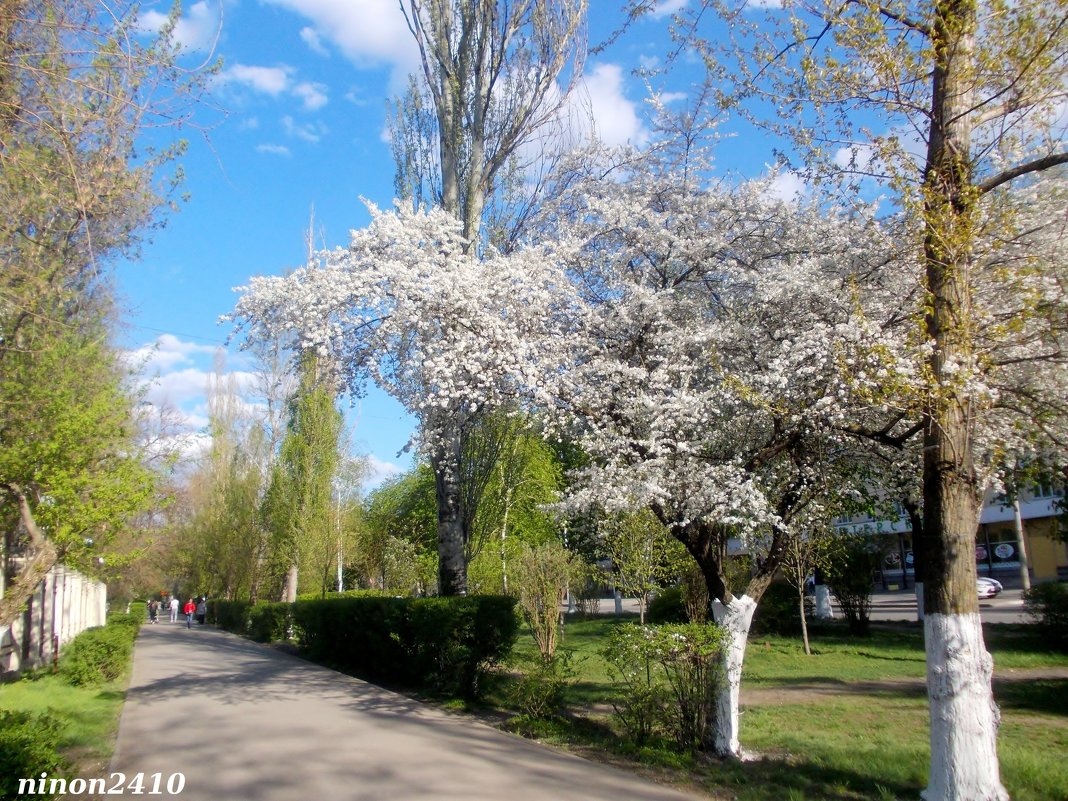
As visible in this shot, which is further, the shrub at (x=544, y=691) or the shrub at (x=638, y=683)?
the shrub at (x=544, y=691)

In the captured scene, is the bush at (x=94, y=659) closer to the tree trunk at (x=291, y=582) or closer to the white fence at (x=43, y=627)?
the white fence at (x=43, y=627)

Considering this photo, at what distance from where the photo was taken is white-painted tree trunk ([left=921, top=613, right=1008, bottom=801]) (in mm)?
5391

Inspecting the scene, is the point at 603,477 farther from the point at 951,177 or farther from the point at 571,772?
the point at 951,177

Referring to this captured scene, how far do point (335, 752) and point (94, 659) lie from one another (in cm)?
816

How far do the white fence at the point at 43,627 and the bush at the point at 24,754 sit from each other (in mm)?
7511

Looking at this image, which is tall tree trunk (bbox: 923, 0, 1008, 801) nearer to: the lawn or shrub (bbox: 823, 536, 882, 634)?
the lawn

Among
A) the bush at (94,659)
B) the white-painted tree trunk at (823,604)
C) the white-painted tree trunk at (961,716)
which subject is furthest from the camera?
the white-painted tree trunk at (823,604)

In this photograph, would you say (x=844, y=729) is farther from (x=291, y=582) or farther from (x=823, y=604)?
(x=291, y=582)

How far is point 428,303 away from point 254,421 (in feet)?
93.9

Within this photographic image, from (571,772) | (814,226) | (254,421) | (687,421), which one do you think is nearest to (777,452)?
(687,421)

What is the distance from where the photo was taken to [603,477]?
803 cm

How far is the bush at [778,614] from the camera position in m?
20.3

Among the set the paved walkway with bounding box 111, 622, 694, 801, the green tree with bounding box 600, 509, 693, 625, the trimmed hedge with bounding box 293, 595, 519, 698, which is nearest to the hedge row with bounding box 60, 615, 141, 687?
the paved walkway with bounding box 111, 622, 694, 801

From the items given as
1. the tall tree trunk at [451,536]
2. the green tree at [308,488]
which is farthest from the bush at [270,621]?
the tall tree trunk at [451,536]
